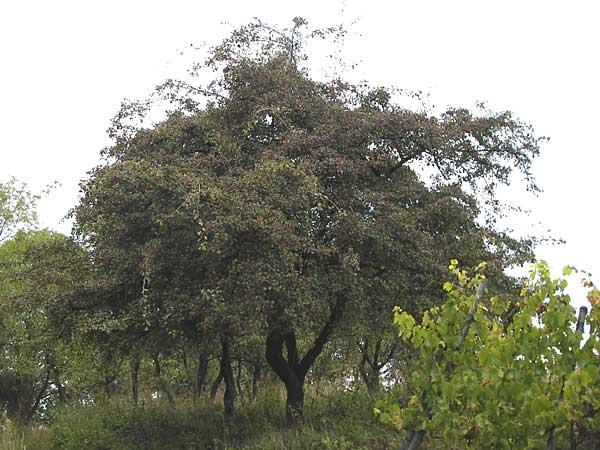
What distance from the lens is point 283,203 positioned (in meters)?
9.26

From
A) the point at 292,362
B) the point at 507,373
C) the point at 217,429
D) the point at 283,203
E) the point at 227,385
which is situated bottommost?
the point at 217,429

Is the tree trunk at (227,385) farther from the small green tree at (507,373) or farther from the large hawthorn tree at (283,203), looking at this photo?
the small green tree at (507,373)

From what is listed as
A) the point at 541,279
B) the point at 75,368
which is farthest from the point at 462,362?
the point at 75,368

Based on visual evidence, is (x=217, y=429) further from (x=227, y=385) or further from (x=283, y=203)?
(x=283, y=203)

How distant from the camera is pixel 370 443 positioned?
9.04 meters

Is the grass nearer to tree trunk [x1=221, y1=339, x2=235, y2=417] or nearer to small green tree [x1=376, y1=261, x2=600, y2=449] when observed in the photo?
tree trunk [x1=221, y1=339, x2=235, y2=417]

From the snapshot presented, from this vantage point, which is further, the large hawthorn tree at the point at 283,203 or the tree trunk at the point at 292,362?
the tree trunk at the point at 292,362

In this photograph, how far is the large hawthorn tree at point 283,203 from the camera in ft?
29.7

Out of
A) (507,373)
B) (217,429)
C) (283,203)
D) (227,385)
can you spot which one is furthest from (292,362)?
(507,373)

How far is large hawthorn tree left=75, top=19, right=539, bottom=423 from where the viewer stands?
356 inches

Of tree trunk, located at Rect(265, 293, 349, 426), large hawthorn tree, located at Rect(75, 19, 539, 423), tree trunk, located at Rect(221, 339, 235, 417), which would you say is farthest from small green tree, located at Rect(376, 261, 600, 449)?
tree trunk, located at Rect(221, 339, 235, 417)

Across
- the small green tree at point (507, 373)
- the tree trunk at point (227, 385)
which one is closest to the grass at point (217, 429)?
the tree trunk at point (227, 385)

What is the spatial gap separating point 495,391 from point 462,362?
0.33m

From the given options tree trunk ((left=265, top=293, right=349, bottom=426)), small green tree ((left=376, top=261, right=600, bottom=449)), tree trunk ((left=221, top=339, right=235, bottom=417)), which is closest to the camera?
small green tree ((left=376, top=261, right=600, bottom=449))
